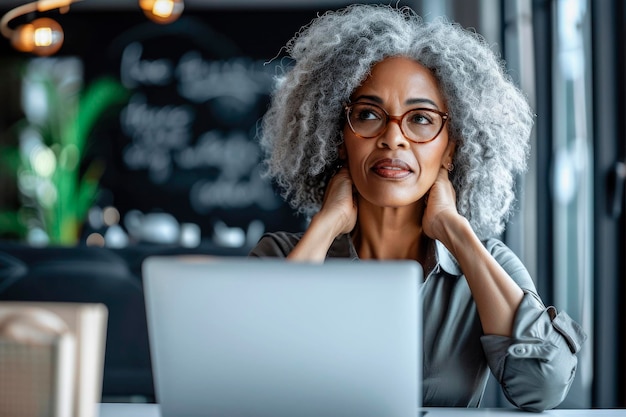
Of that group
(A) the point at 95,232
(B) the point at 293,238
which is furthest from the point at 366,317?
(A) the point at 95,232

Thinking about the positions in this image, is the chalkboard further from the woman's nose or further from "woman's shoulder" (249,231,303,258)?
the woman's nose

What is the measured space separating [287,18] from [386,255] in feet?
13.2

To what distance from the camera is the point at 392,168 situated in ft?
6.25

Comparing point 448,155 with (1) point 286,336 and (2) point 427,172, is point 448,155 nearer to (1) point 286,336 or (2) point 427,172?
(2) point 427,172

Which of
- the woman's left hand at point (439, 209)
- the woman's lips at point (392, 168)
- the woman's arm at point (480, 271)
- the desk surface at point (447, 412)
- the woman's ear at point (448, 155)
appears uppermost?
the woman's ear at point (448, 155)

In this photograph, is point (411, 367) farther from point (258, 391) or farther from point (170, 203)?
point (170, 203)

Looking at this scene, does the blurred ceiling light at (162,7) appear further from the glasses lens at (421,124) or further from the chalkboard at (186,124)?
the chalkboard at (186,124)

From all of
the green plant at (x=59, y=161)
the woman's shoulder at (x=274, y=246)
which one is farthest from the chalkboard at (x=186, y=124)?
the woman's shoulder at (x=274, y=246)

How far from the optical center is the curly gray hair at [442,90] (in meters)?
2.02

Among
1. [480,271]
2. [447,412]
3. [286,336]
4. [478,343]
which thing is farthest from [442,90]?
[286,336]

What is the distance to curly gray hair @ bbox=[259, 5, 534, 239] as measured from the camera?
2.02 m

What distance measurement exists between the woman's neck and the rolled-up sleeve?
0.37 meters

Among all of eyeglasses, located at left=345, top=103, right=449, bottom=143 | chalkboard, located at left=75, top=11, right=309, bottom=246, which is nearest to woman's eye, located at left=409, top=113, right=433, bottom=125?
eyeglasses, located at left=345, top=103, right=449, bottom=143

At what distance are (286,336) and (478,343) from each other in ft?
2.94
